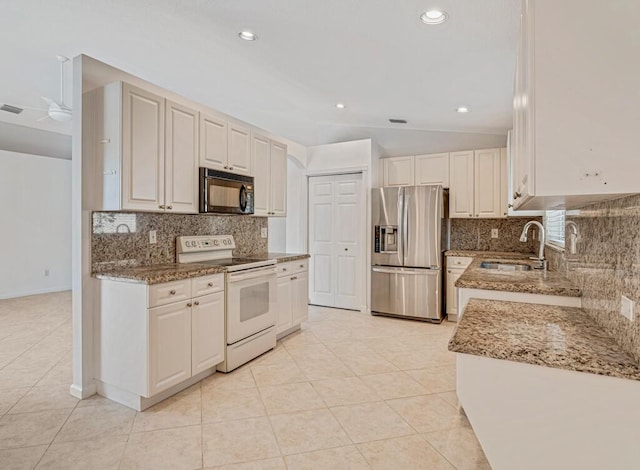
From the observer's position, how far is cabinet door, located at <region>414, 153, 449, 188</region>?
16.2ft

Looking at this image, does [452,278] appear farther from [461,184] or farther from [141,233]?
[141,233]

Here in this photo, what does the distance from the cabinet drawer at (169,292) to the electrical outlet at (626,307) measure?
2.43 metres

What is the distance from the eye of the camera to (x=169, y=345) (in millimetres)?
2504

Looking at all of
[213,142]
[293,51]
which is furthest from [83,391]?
[293,51]

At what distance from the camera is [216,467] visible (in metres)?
1.86

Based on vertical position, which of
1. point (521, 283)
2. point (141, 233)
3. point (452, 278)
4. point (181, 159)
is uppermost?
point (181, 159)

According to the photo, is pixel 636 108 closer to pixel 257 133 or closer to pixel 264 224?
pixel 257 133

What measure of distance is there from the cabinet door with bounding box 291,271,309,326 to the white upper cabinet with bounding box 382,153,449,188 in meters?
2.08

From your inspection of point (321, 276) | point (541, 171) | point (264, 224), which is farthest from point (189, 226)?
point (541, 171)

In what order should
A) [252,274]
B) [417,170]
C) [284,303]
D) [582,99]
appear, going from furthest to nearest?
[417,170] → [284,303] → [252,274] → [582,99]

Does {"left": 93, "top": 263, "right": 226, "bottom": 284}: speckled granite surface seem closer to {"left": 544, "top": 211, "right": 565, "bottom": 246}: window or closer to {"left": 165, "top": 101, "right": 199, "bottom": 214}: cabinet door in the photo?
{"left": 165, "top": 101, "right": 199, "bottom": 214}: cabinet door

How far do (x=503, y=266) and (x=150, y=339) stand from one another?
3092 mm

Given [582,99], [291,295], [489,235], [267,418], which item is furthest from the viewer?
[489,235]

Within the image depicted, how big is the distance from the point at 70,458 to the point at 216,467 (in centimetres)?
81
